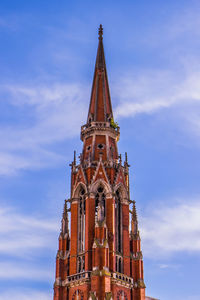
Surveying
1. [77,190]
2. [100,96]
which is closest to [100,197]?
[77,190]

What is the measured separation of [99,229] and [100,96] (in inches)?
726

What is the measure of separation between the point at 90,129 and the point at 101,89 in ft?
19.3

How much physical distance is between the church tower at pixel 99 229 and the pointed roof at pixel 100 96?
134 mm

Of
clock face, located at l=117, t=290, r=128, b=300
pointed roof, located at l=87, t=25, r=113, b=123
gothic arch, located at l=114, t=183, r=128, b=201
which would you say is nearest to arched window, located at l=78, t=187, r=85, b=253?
gothic arch, located at l=114, t=183, r=128, b=201

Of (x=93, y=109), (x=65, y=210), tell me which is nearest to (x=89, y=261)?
(x=65, y=210)

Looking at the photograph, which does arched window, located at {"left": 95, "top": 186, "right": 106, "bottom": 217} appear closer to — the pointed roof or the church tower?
the church tower

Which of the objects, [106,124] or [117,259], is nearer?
[117,259]

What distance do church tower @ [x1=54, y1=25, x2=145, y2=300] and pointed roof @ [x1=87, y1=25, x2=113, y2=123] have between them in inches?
5.3

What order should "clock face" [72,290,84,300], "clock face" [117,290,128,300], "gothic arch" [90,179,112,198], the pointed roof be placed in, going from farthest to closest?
the pointed roof, "gothic arch" [90,179,112,198], "clock face" [117,290,128,300], "clock face" [72,290,84,300]

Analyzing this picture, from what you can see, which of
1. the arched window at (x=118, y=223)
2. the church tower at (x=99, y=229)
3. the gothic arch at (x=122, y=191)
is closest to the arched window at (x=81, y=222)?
the church tower at (x=99, y=229)

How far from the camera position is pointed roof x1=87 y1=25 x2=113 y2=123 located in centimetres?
7475

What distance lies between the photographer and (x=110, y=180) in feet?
227

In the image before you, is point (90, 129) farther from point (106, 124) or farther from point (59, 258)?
point (59, 258)

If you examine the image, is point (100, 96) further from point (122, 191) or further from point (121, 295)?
point (121, 295)
